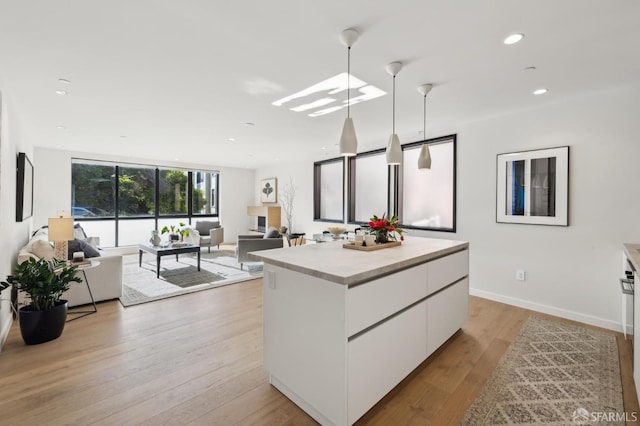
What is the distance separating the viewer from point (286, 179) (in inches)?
313

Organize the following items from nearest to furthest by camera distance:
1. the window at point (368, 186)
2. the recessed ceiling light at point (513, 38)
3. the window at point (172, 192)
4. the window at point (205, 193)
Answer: the recessed ceiling light at point (513, 38) < the window at point (368, 186) < the window at point (172, 192) < the window at point (205, 193)

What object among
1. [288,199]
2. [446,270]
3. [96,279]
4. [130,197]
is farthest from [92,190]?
[446,270]

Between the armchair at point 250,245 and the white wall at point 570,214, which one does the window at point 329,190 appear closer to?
the armchair at point 250,245

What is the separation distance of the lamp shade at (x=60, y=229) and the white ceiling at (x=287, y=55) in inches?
53.1

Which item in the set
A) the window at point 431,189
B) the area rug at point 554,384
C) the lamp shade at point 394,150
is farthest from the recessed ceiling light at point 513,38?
the area rug at point 554,384

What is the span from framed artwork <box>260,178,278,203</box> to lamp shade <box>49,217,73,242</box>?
5.30 m

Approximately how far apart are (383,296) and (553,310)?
2.87 meters

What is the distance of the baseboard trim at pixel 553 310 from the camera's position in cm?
305

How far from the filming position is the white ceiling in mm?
1768

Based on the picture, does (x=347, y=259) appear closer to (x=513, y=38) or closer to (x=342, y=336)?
(x=342, y=336)

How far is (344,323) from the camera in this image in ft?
5.11

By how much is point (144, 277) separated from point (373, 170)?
453 centimetres

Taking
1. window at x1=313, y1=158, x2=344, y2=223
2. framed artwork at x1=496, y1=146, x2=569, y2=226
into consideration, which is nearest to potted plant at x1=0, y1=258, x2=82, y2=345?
window at x1=313, y1=158, x2=344, y2=223

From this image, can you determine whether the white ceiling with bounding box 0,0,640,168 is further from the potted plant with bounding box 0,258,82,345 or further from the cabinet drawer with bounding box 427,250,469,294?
the potted plant with bounding box 0,258,82,345
